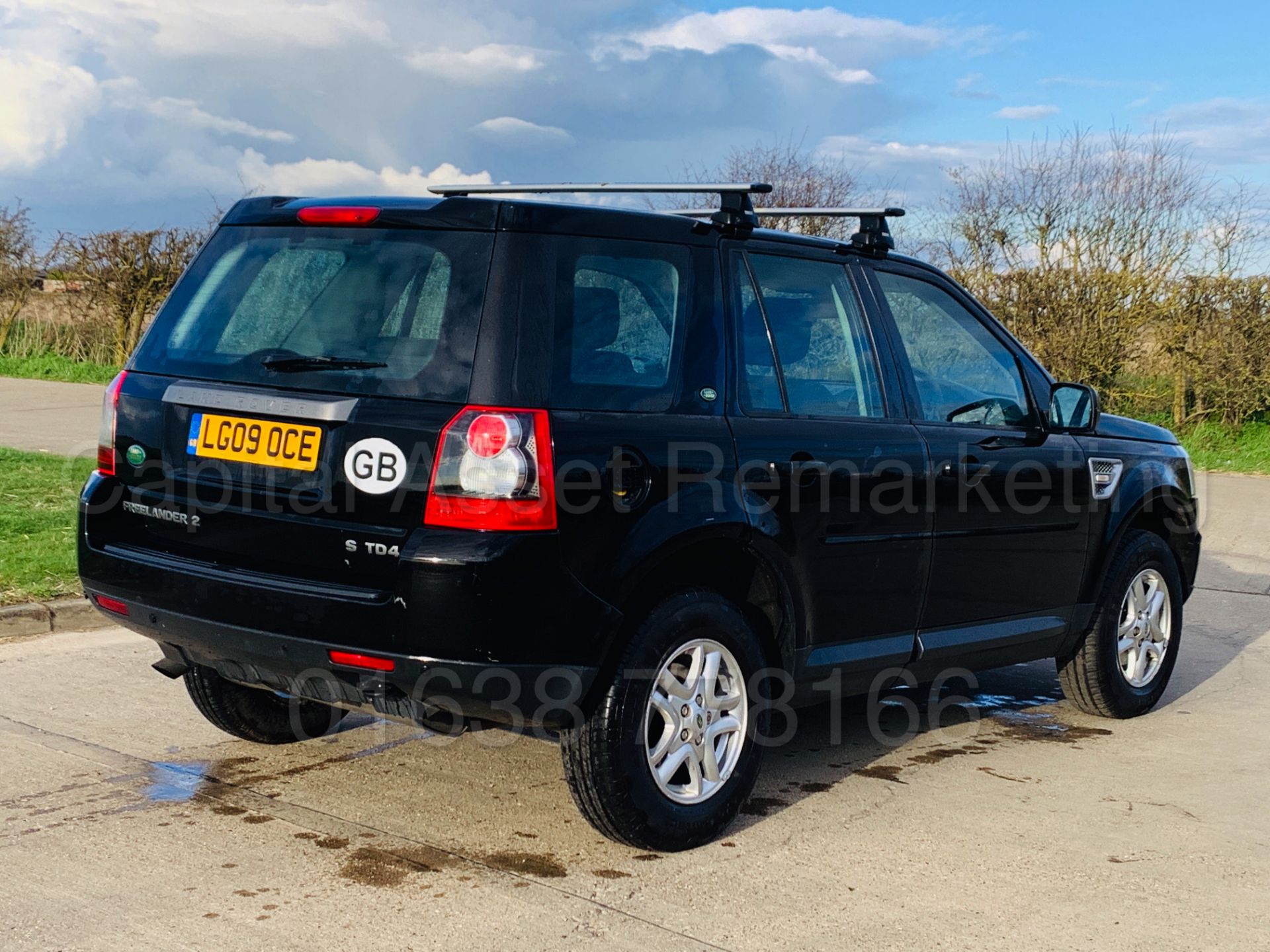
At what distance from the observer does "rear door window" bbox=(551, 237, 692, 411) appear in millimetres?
4012

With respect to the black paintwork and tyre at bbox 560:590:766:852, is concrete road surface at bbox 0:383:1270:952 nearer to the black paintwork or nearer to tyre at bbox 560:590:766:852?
tyre at bbox 560:590:766:852

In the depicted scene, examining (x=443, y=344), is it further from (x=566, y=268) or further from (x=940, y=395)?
(x=940, y=395)

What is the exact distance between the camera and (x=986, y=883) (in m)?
4.11

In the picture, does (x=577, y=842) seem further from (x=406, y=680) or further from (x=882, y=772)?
(x=882, y=772)

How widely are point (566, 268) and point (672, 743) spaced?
140 centimetres

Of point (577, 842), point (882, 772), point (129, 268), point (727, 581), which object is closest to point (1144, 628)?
point (882, 772)

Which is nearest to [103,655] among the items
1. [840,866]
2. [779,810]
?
[779,810]

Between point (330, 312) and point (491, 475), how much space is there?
774mm

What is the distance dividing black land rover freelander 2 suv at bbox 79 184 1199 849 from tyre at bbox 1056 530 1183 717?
3.60 ft

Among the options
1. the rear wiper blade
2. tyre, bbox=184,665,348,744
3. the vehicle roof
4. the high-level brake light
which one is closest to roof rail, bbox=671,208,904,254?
the vehicle roof

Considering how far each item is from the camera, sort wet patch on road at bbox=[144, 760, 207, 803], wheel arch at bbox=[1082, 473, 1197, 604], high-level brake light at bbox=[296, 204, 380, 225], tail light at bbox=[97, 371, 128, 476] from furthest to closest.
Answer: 1. wheel arch at bbox=[1082, 473, 1197, 604]
2. wet patch on road at bbox=[144, 760, 207, 803]
3. tail light at bbox=[97, 371, 128, 476]
4. high-level brake light at bbox=[296, 204, 380, 225]

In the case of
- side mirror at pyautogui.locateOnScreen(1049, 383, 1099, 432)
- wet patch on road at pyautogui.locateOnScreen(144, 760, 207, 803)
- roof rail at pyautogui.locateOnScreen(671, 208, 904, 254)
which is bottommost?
wet patch on road at pyautogui.locateOnScreen(144, 760, 207, 803)

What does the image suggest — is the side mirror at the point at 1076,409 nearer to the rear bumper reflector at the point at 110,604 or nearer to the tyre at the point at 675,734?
the tyre at the point at 675,734

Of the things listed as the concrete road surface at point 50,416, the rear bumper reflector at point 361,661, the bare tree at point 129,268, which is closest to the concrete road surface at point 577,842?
the rear bumper reflector at point 361,661
